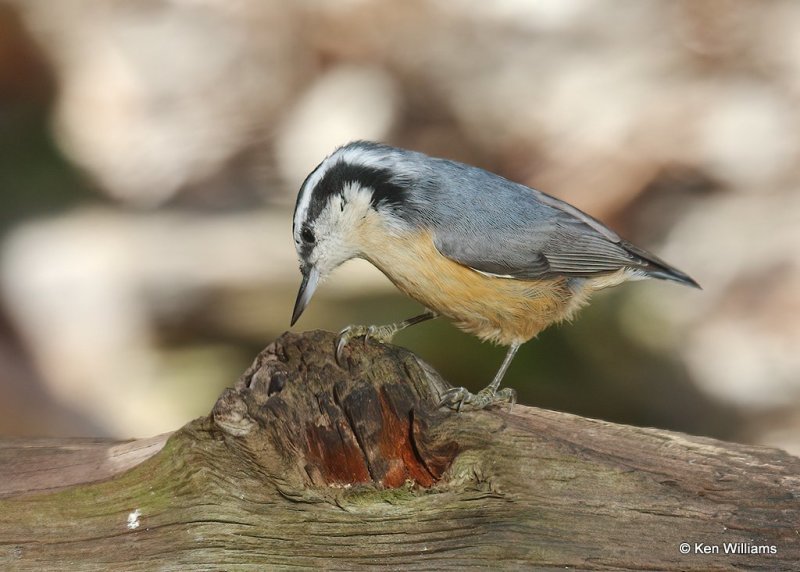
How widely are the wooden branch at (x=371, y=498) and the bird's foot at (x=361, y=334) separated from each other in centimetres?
4

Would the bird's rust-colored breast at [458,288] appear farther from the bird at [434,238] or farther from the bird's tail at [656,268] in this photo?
the bird's tail at [656,268]

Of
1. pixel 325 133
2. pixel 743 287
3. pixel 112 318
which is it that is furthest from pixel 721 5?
pixel 112 318

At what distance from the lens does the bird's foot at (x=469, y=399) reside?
260 cm

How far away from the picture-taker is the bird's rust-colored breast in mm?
3250

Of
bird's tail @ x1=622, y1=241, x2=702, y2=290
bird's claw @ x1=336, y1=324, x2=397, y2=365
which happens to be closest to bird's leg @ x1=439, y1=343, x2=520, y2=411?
bird's claw @ x1=336, y1=324, x2=397, y2=365

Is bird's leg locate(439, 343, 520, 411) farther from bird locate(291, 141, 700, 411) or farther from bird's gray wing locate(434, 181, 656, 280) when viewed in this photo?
bird's gray wing locate(434, 181, 656, 280)

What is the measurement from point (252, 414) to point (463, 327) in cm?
113

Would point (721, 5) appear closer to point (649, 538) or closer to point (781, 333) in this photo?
point (781, 333)

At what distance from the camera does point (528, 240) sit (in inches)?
139

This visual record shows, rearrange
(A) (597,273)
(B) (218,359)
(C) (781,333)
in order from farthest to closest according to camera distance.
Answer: (B) (218,359)
(C) (781,333)
(A) (597,273)

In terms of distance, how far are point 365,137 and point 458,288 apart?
12.4ft

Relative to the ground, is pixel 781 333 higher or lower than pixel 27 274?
lower

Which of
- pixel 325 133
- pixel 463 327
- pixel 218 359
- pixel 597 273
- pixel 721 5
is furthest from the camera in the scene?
pixel 325 133

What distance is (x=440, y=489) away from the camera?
2529 mm
